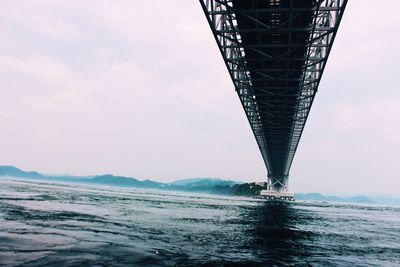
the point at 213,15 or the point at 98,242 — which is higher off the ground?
the point at 213,15

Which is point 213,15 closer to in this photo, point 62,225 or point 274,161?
point 62,225

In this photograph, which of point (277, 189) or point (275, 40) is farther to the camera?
point (277, 189)

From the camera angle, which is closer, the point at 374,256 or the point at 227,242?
the point at 374,256

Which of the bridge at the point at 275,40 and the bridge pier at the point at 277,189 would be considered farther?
the bridge pier at the point at 277,189

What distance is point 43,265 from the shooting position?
6.84 metres

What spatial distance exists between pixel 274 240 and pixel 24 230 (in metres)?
9.21

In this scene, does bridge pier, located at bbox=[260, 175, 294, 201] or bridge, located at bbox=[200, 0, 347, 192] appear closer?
bridge, located at bbox=[200, 0, 347, 192]

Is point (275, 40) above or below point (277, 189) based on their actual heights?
above

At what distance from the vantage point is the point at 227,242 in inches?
464

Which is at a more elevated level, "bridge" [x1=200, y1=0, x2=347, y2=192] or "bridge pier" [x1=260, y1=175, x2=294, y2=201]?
"bridge" [x1=200, y1=0, x2=347, y2=192]

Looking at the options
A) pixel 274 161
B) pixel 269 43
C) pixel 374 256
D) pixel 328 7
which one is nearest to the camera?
pixel 374 256

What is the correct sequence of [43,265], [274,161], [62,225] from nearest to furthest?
1. [43,265]
2. [62,225]
3. [274,161]

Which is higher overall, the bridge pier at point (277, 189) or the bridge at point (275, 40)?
the bridge at point (275, 40)

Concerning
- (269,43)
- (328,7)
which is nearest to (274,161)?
(269,43)
